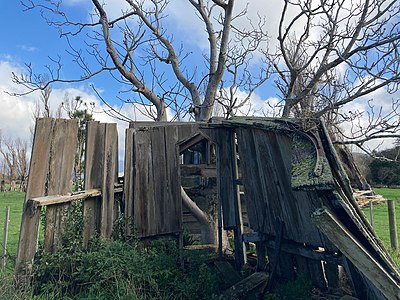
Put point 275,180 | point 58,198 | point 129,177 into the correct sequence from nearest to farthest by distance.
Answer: point 58,198 → point 275,180 → point 129,177

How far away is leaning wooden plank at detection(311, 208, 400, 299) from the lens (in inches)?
95.4

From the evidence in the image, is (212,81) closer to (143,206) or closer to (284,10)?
(284,10)

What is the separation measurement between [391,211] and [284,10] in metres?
5.96

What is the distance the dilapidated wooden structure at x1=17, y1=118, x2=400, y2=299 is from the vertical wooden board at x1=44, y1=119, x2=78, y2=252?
0.01m

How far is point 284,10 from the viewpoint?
791 cm

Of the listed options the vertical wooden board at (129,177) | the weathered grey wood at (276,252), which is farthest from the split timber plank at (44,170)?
the weathered grey wood at (276,252)

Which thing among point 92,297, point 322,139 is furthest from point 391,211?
point 92,297

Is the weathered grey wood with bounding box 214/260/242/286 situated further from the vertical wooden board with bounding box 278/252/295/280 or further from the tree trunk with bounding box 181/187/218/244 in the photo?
the tree trunk with bounding box 181/187/218/244

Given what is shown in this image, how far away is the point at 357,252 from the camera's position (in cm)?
252

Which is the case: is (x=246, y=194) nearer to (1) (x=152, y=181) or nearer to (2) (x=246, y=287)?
(2) (x=246, y=287)

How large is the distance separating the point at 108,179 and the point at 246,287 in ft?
9.28

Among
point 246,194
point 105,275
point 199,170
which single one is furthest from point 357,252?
point 199,170

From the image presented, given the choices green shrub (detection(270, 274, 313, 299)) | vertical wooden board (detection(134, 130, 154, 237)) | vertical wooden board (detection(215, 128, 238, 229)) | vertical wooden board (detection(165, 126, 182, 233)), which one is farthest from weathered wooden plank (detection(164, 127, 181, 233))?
green shrub (detection(270, 274, 313, 299))

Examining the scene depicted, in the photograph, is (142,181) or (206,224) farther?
(206,224)
